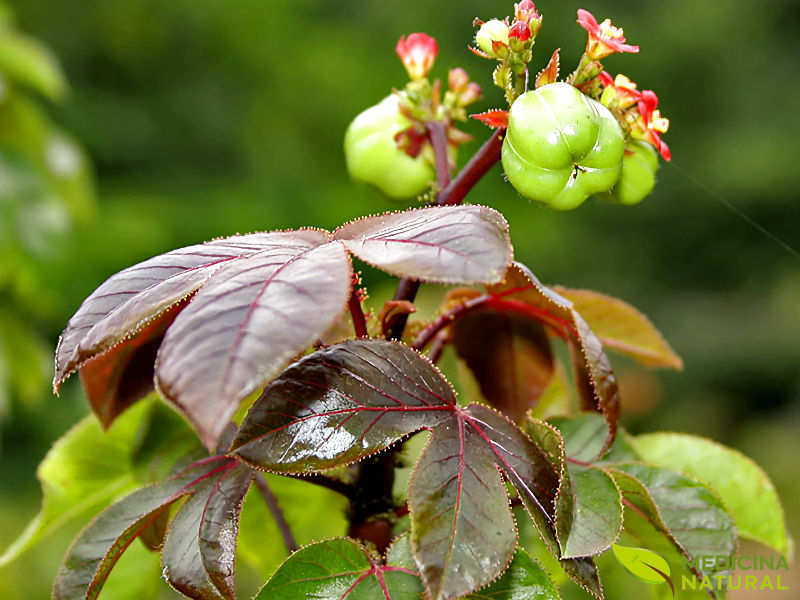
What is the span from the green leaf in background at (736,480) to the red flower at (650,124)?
23cm

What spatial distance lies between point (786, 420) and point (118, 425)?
414cm

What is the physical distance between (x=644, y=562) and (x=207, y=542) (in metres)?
0.25

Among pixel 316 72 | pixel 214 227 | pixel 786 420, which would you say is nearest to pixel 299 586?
pixel 214 227

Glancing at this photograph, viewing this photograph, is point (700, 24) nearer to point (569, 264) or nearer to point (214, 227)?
point (569, 264)

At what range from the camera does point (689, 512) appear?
45 centimetres

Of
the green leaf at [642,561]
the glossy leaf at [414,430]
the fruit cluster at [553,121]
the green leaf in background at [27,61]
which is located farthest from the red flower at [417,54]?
the green leaf in background at [27,61]

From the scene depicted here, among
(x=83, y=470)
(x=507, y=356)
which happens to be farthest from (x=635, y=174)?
(x=83, y=470)

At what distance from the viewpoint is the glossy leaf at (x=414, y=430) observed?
13.0 inches

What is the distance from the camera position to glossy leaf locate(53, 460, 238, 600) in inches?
16.1

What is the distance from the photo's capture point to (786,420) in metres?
4.06

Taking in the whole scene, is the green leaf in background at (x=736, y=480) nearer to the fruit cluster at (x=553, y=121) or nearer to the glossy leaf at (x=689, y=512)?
the glossy leaf at (x=689, y=512)

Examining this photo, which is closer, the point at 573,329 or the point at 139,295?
the point at 139,295

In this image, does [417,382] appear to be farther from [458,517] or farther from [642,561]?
[642,561]

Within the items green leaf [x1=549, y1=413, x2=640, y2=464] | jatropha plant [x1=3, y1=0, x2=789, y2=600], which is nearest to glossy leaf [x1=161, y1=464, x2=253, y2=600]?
jatropha plant [x1=3, y1=0, x2=789, y2=600]
